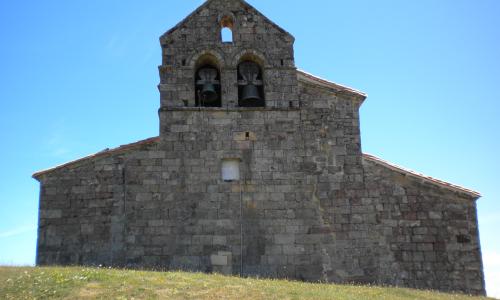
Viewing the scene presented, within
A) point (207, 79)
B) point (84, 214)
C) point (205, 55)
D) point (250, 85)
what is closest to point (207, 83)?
point (207, 79)

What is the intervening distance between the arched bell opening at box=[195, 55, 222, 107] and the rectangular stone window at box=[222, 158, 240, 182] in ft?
5.05

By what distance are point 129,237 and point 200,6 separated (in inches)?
241

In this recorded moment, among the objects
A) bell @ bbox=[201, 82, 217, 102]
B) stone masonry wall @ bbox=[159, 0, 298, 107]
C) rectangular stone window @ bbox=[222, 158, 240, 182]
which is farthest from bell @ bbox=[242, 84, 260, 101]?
rectangular stone window @ bbox=[222, 158, 240, 182]

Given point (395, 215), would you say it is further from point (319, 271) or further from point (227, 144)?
point (227, 144)

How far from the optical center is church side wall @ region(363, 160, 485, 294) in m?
13.9

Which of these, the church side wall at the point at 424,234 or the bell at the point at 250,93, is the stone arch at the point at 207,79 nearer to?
the bell at the point at 250,93

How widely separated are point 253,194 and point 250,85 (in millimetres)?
2839

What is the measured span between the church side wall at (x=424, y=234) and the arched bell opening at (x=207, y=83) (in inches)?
163

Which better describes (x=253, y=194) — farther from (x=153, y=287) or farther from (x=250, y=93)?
(x=153, y=287)

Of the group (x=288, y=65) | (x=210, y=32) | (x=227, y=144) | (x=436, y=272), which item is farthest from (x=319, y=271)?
(x=210, y=32)

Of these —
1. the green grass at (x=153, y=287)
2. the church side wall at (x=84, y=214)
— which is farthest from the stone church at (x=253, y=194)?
the green grass at (x=153, y=287)

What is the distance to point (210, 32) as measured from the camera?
598 inches

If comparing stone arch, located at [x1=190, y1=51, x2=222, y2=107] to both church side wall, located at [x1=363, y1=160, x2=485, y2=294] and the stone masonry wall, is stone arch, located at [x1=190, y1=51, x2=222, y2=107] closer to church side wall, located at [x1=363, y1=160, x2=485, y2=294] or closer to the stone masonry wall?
the stone masonry wall

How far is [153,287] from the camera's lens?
36.3 ft
